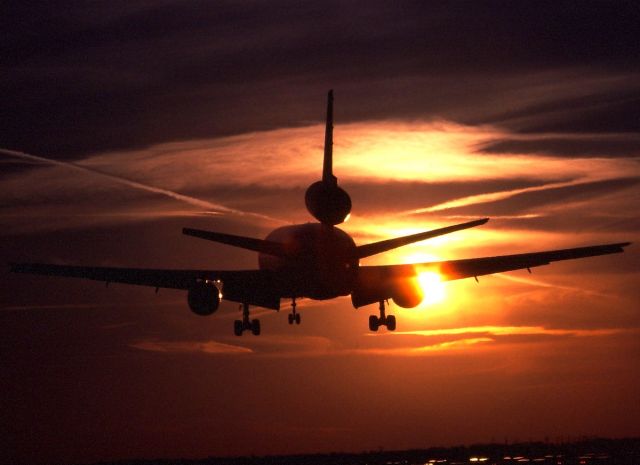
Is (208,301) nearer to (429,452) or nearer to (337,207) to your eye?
(337,207)

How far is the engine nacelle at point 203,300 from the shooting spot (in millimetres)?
86500

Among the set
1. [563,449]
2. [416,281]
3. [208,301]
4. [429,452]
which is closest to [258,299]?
[208,301]

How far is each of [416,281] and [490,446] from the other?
13596 millimetres

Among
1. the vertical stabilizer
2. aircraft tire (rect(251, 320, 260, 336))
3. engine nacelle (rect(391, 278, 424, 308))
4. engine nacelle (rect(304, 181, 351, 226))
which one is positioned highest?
the vertical stabilizer

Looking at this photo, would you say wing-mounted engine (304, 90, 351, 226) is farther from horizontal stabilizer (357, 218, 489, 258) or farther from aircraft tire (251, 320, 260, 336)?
aircraft tire (251, 320, 260, 336)

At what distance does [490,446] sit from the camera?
9188cm

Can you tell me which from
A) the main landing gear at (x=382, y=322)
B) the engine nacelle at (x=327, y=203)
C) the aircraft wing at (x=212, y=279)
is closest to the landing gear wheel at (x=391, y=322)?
the main landing gear at (x=382, y=322)

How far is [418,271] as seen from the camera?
89.2 m

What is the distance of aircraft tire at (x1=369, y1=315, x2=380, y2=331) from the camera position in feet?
312

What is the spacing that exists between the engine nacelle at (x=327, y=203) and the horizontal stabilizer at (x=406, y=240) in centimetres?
373

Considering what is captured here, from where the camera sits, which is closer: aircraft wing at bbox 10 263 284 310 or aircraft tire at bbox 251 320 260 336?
aircraft wing at bbox 10 263 284 310

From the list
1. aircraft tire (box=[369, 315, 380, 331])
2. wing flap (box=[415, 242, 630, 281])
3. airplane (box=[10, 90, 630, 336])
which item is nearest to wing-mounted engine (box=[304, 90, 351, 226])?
airplane (box=[10, 90, 630, 336])

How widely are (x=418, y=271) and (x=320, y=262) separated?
831cm

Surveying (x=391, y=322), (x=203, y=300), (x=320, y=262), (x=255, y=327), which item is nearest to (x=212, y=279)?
(x=203, y=300)
